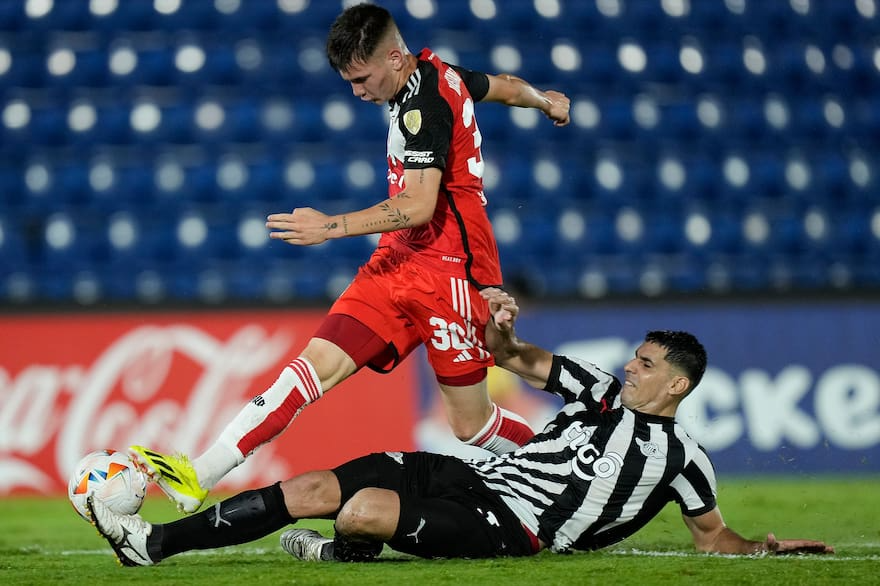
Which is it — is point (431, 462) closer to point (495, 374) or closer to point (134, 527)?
point (134, 527)

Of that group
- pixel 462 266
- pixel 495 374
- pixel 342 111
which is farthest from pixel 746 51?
pixel 462 266

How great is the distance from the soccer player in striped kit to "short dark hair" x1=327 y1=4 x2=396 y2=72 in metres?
1.02

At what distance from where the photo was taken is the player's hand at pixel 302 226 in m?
4.02

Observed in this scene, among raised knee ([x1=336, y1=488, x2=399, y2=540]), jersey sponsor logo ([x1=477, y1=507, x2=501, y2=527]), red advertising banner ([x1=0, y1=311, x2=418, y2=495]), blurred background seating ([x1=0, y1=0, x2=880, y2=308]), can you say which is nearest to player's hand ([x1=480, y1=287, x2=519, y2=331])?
jersey sponsor logo ([x1=477, y1=507, x2=501, y2=527])

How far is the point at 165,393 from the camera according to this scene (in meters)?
7.30

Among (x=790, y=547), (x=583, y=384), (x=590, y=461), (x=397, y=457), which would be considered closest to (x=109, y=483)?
(x=397, y=457)

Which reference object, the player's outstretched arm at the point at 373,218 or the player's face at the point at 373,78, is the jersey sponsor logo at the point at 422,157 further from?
the player's face at the point at 373,78

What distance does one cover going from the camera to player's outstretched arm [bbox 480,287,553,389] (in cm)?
439

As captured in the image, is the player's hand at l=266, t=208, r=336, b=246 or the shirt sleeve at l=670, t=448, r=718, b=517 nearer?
the player's hand at l=266, t=208, r=336, b=246

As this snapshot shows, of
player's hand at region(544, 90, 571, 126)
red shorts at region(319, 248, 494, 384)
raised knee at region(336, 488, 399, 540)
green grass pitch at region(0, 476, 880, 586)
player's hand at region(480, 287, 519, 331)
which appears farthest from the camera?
player's hand at region(544, 90, 571, 126)

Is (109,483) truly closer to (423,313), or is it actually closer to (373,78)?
(423,313)

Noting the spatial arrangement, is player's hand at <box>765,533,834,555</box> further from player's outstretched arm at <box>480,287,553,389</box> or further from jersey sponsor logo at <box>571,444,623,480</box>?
player's outstretched arm at <box>480,287,553,389</box>

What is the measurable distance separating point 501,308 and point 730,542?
1.13m

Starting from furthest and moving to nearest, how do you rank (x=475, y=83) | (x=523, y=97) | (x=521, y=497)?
(x=523, y=97) → (x=475, y=83) → (x=521, y=497)
